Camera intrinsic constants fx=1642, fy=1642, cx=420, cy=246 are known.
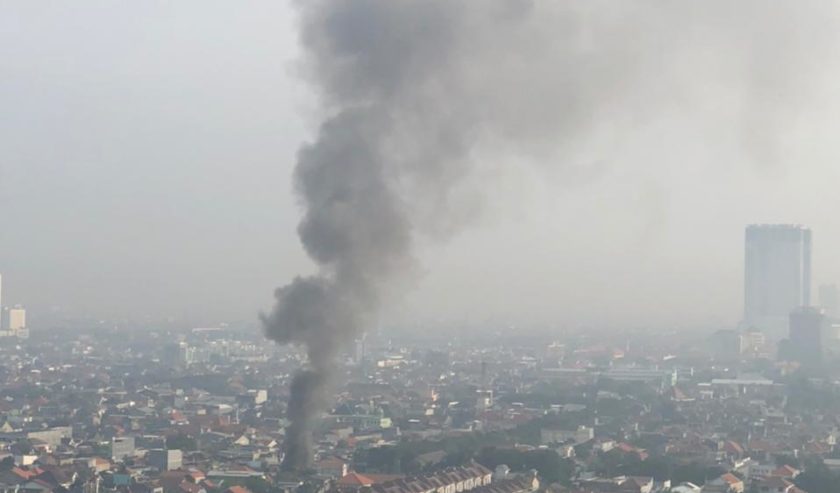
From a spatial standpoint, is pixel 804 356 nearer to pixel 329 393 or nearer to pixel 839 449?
pixel 839 449

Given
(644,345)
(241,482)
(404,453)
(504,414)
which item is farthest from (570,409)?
(644,345)

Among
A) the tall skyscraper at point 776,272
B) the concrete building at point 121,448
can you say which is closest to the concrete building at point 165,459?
the concrete building at point 121,448

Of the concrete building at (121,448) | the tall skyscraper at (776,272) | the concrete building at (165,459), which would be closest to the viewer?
the concrete building at (165,459)

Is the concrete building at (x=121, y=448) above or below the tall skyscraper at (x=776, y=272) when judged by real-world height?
below

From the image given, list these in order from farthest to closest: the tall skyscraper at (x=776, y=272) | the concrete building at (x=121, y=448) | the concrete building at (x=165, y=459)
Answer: the tall skyscraper at (x=776, y=272)
the concrete building at (x=121, y=448)
the concrete building at (x=165, y=459)

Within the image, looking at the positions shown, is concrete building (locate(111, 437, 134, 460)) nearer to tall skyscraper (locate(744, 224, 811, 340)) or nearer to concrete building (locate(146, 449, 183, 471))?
concrete building (locate(146, 449, 183, 471))

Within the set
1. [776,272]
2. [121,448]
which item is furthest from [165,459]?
[776,272]

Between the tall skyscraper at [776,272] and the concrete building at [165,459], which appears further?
the tall skyscraper at [776,272]

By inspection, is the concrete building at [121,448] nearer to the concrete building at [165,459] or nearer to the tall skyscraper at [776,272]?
the concrete building at [165,459]

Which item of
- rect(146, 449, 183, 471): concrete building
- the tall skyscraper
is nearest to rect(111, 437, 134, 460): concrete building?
rect(146, 449, 183, 471): concrete building
